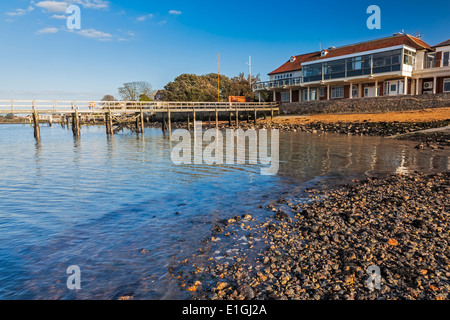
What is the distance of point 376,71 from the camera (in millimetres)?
37250

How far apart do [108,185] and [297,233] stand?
26.7 ft

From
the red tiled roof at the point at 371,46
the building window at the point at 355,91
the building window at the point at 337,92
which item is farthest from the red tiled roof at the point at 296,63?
the building window at the point at 355,91

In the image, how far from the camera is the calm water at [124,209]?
16.6 ft

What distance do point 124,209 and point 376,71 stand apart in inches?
1488

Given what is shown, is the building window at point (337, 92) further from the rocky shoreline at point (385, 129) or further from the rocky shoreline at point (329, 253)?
the rocky shoreline at point (329, 253)

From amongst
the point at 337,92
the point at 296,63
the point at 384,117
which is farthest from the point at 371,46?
the point at 296,63

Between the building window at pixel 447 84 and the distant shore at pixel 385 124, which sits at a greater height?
the building window at pixel 447 84

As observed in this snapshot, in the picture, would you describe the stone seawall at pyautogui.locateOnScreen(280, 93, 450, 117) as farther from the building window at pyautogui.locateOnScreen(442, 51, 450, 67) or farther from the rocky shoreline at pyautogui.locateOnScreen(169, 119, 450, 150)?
the building window at pyautogui.locateOnScreen(442, 51, 450, 67)

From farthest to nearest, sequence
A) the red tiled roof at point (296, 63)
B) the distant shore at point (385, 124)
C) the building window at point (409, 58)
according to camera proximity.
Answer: the red tiled roof at point (296, 63) < the building window at point (409, 58) < the distant shore at point (385, 124)

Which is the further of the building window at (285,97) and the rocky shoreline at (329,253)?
the building window at (285,97)
